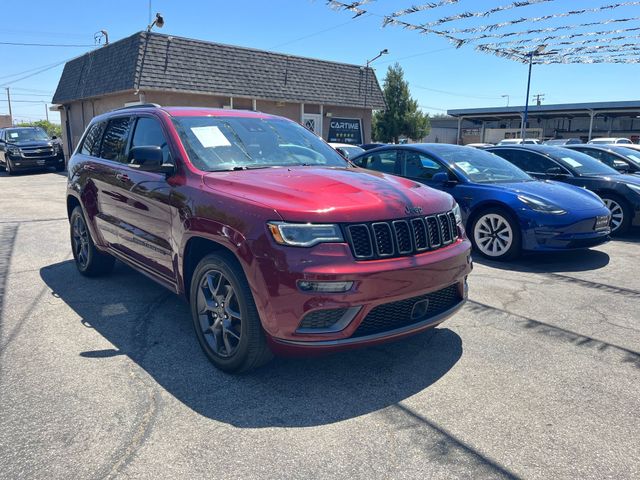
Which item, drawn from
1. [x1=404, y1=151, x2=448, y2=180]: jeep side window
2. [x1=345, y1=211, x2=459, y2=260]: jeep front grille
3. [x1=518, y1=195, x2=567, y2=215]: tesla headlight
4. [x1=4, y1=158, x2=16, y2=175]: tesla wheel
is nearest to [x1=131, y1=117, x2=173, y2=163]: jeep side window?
[x1=345, y1=211, x2=459, y2=260]: jeep front grille

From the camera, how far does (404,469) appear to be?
2.39m

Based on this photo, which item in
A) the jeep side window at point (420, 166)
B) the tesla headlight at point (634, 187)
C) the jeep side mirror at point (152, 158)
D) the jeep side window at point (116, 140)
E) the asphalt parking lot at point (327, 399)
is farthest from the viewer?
the tesla headlight at point (634, 187)

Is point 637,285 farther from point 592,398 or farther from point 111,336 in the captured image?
point 111,336

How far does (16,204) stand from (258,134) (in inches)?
381

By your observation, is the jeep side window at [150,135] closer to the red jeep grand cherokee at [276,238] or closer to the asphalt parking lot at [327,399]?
the red jeep grand cherokee at [276,238]

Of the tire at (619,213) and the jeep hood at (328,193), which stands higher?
the jeep hood at (328,193)

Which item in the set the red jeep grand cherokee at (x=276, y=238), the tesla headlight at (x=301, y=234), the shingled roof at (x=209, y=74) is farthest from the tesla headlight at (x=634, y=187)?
the shingled roof at (x=209, y=74)

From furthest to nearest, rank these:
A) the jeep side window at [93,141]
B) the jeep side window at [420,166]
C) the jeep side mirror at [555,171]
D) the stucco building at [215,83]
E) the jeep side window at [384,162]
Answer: the stucco building at [215,83], the jeep side mirror at [555,171], the jeep side window at [384,162], the jeep side window at [420,166], the jeep side window at [93,141]

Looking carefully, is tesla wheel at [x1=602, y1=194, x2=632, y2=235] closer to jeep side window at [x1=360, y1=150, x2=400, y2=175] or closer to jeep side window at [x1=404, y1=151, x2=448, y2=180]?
jeep side window at [x1=404, y1=151, x2=448, y2=180]

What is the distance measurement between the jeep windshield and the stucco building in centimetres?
1341

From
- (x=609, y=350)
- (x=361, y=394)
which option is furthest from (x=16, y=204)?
(x=609, y=350)

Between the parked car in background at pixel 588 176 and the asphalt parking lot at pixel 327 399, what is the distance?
13.5ft

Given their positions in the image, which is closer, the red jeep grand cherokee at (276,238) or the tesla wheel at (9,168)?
the red jeep grand cherokee at (276,238)

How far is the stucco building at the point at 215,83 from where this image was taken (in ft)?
55.6
